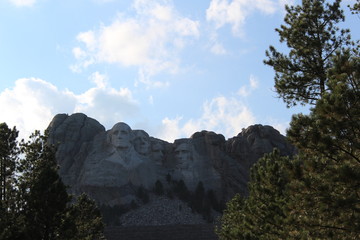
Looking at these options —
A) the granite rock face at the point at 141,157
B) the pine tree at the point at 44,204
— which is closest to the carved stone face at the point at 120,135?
the granite rock face at the point at 141,157

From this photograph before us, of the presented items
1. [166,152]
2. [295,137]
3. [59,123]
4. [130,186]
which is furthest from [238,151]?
[295,137]

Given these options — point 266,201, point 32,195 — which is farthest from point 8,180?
point 266,201

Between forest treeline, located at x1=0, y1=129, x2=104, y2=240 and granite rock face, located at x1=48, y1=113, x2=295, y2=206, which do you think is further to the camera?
granite rock face, located at x1=48, y1=113, x2=295, y2=206

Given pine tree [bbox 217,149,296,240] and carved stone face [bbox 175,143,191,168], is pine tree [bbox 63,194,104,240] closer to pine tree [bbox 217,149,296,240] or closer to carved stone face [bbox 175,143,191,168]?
pine tree [bbox 217,149,296,240]

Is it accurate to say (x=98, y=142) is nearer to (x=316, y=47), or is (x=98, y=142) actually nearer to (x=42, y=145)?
(x=42, y=145)

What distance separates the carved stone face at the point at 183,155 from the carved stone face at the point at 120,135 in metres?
8.65

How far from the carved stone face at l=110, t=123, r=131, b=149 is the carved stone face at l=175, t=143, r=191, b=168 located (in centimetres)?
865

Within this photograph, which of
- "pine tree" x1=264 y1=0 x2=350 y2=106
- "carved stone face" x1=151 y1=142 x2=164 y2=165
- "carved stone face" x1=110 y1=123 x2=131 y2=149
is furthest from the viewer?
"carved stone face" x1=151 y1=142 x2=164 y2=165

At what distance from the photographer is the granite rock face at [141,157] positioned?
72688 mm

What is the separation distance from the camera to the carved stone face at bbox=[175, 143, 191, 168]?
78.3 meters

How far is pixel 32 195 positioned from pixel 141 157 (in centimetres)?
5759

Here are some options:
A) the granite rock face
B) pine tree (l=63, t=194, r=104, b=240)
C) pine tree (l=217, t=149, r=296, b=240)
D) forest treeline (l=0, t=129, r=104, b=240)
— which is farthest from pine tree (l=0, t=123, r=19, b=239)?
the granite rock face

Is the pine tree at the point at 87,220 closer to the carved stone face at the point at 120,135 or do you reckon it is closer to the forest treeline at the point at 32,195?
the forest treeline at the point at 32,195

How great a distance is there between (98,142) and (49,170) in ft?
190
